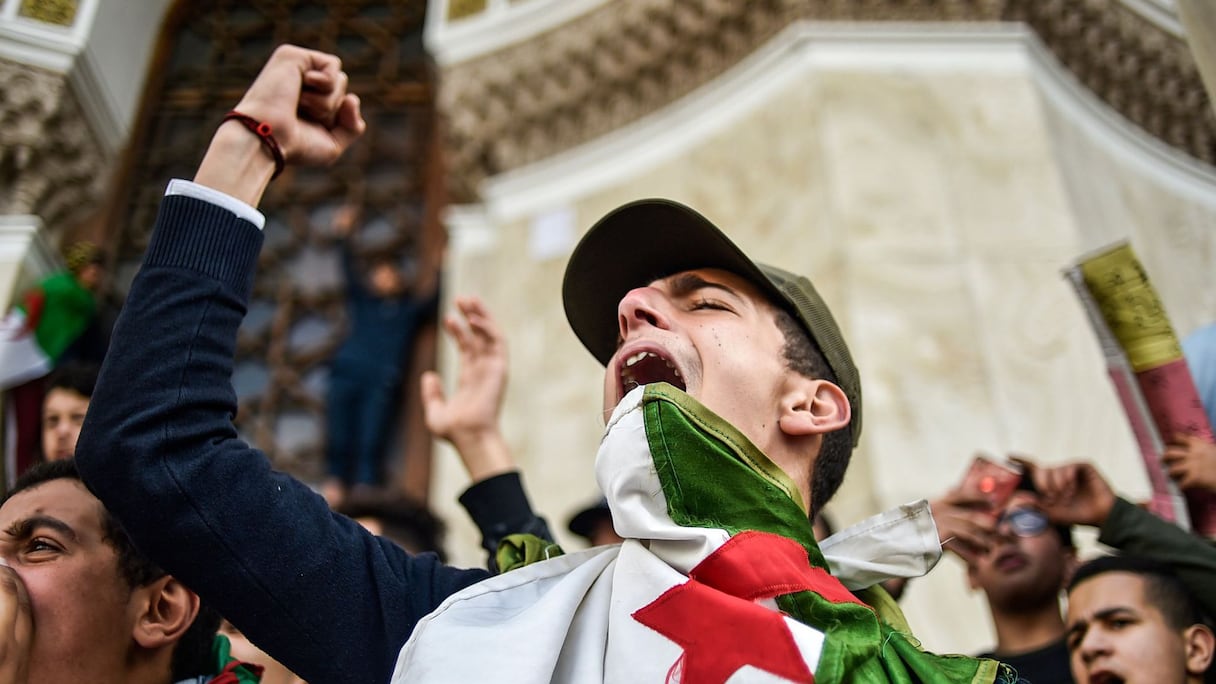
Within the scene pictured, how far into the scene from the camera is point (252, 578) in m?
1.09

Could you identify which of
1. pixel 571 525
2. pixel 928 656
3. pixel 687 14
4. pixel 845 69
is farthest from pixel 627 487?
pixel 687 14

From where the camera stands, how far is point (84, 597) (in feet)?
4.27

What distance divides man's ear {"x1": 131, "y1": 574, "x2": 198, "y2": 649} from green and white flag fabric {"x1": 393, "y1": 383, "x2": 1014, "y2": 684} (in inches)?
21.0

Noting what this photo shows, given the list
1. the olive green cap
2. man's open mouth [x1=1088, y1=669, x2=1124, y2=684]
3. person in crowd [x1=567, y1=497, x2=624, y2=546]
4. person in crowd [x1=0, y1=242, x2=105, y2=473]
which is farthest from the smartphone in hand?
person in crowd [x1=0, y1=242, x2=105, y2=473]

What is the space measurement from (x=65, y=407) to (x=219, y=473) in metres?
1.63

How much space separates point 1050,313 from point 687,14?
1.84m

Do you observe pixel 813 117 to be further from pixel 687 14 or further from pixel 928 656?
pixel 928 656

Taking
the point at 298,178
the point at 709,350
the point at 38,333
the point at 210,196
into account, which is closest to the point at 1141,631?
the point at 709,350

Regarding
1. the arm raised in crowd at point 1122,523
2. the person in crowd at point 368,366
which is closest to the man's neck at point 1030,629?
the arm raised in crowd at point 1122,523

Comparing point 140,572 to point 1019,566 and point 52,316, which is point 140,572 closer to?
point 1019,566

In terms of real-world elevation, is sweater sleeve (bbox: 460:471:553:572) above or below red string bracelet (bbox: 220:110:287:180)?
below

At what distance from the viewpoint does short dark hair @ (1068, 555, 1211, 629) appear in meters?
1.75

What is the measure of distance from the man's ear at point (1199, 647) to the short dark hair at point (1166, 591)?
0.04 ft

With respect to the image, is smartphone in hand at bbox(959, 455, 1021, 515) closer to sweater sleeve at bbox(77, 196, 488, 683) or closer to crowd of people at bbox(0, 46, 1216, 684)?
crowd of people at bbox(0, 46, 1216, 684)
